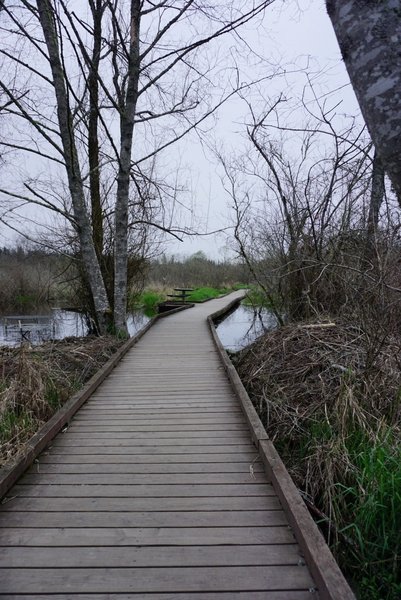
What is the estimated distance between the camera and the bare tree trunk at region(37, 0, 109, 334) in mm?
6969

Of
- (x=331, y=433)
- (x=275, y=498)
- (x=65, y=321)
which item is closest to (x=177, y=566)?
(x=275, y=498)

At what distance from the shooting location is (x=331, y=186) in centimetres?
669

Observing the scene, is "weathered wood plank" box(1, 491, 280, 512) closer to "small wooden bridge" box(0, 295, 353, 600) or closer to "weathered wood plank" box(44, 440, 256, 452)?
"small wooden bridge" box(0, 295, 353, 600)

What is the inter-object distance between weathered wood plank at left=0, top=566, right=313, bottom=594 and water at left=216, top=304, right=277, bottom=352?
7748 millimetres

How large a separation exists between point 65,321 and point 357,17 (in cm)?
1543

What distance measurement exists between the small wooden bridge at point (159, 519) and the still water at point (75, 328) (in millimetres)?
6898

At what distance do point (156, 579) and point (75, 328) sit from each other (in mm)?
12707

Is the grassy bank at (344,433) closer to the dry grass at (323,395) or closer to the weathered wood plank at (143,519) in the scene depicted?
the dry grass at (323,395)

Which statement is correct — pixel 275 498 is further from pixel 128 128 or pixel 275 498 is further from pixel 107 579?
pixel 128 128

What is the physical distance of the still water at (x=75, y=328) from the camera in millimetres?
11135

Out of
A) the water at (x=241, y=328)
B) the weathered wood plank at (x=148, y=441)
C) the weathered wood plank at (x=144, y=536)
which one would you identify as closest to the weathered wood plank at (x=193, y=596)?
the weathered wood plank at (x=144, y=536)

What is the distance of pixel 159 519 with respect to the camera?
7.19 feet

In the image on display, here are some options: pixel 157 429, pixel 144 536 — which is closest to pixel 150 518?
pixel 144 536

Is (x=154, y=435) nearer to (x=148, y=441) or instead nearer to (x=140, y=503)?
(x=148, y=441)
